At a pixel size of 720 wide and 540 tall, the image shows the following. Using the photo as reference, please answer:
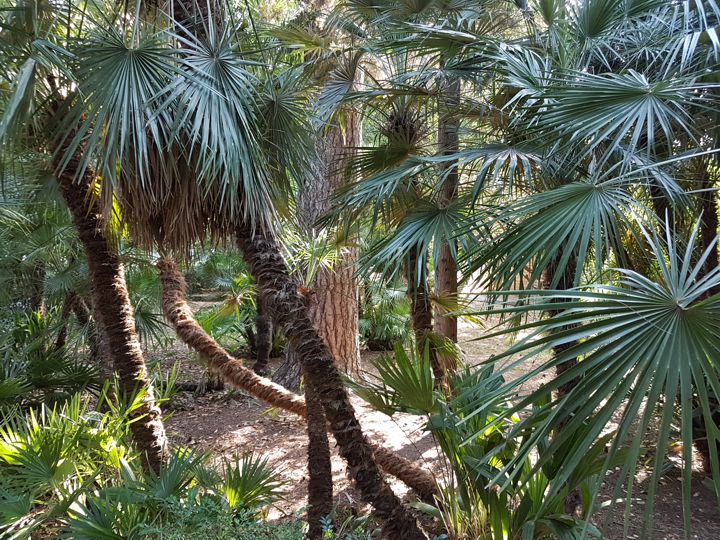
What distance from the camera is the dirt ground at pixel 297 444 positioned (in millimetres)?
4035

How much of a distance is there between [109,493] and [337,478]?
2.30 meters

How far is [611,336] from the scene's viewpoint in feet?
4.68

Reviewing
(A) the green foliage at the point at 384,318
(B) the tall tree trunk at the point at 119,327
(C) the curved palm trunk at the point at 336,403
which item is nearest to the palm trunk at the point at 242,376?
(C) the curved palm trunk at the point at 336,403

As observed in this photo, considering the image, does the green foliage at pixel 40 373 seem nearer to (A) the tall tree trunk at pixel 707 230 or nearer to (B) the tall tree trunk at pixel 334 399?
(B) the tall tree trunk at pixel 334 399

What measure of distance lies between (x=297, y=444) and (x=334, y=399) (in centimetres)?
282

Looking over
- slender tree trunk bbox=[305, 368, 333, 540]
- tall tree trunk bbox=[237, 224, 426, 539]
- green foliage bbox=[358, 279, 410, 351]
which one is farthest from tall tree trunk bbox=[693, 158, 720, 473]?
green foliage bbox=[358, 279, 410, 351]

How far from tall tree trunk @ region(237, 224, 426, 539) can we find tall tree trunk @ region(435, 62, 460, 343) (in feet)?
2.98

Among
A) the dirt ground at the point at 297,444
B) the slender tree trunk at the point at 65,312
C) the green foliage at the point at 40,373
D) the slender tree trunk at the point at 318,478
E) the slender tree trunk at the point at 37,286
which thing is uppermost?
the slender tree trunk at the point at 37,286

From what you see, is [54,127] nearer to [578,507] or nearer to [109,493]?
[109,493]

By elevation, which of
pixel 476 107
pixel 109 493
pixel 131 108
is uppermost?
pixel 476 107

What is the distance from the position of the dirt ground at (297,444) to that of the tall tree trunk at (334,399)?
1.05 ft

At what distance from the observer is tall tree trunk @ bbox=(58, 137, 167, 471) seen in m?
3.63

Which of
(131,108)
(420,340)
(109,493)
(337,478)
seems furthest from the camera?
(337,478)

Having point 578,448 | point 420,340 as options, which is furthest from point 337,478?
point 578,448
